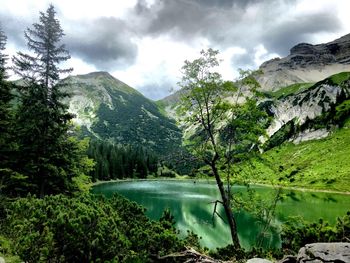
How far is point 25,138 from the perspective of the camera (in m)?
32.6

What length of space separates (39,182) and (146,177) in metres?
167

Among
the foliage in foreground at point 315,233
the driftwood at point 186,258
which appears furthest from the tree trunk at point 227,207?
the driftwood at point 186,258

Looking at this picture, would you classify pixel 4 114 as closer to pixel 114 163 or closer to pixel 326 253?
pixel 326 253

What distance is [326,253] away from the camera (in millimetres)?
12164

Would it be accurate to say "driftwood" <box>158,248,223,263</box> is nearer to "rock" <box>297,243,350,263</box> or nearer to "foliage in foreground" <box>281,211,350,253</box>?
"rock" <box>297,243,350,263</box>

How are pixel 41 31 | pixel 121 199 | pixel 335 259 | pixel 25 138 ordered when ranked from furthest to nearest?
pixel 41 31
pixel 25 138
pixel 121 199
pixel 335 259

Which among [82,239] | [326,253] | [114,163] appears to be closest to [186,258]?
[82,239]

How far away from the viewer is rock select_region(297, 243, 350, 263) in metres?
11.7

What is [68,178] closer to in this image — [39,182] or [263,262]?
[39,182]

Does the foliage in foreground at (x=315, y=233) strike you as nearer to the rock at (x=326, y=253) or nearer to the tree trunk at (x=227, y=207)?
the tree trunk at (x=227, y=207)

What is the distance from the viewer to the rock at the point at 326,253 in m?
11.7

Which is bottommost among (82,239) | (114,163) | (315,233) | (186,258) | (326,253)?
(186,258)

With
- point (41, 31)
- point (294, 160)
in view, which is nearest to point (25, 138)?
point (41, 31)

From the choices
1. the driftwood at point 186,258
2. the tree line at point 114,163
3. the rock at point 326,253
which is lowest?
the driftwood at point 186,258
